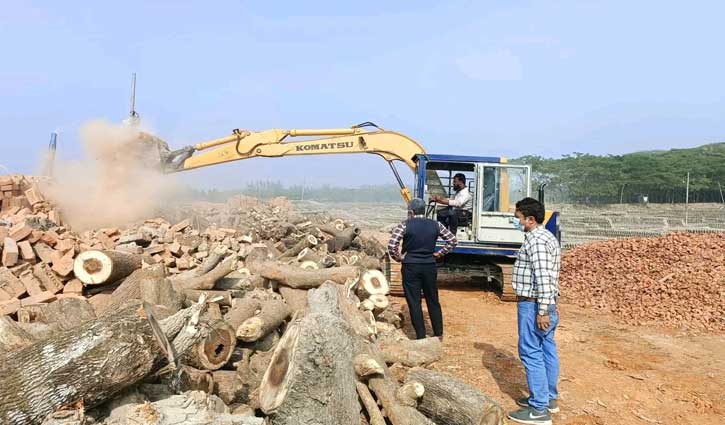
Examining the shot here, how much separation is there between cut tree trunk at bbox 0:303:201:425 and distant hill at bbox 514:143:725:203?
27.2 m

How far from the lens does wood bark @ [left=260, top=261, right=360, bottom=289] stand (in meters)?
6.65

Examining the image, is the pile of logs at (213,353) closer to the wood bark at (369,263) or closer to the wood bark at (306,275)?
the wood bark at (306,275)

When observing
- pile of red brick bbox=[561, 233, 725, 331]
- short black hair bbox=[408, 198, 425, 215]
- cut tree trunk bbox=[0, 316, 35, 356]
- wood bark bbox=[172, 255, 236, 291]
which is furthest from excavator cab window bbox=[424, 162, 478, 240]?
cut tree trunk bbox=[0, 316, 35, 356]

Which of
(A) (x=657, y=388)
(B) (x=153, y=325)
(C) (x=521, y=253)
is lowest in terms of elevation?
(A) (x=657, y=388)

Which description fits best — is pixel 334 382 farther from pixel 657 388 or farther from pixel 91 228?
pixel 91 228

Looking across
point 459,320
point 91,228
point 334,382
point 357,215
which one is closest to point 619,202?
point 357,215

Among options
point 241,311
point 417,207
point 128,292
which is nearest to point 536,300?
point 417,207

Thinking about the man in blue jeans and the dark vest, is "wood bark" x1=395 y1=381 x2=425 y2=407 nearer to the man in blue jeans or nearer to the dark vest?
the man in blue jeans

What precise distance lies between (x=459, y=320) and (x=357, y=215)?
17.3 meters

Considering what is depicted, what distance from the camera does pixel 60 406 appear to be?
114 inches

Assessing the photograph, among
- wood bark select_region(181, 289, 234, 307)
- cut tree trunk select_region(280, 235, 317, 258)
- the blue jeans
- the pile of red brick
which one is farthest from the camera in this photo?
cut tree trunk select_region(280, 235, 317, 258)

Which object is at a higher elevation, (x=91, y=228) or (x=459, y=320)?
(x=91, y=228)

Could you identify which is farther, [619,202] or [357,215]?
[619,202]

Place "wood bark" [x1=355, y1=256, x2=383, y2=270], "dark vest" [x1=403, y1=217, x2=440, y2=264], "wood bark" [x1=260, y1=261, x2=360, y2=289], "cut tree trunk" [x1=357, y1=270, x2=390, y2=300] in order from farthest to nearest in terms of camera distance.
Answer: "wood bark" [x1=355, y1=256, x2=383, y2=270] → "cut tree trunk" [x1=357, y1=270, x2=390, y2=300] → "wood bark" [x1=260, y1=261, x2=360, y2=289] → "dark vest" [x1=403, y1=217, x2=440, y2=264]
